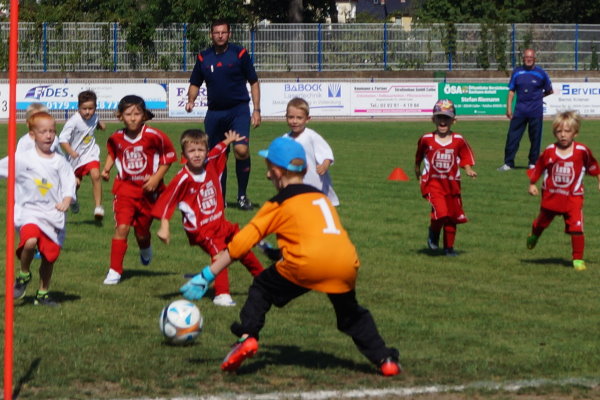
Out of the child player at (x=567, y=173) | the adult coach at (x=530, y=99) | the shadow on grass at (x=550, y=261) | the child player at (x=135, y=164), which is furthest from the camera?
the adult coach at (x=530, y=99)

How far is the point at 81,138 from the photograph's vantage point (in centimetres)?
1409

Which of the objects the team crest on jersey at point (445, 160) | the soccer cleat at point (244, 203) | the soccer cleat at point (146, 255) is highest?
the team crest on jersey at point (445, 160)

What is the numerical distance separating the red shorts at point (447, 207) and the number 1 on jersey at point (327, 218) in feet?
16.5

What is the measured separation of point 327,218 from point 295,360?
3.41ft

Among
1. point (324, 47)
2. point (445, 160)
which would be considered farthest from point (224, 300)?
point (324, 47)

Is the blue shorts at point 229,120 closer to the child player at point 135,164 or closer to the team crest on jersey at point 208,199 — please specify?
the child player at point 135,164

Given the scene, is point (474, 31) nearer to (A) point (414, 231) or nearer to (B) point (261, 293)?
(A) point (414, 231)

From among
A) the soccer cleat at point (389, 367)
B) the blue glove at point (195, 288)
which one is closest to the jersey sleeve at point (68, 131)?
the blue glove at point (195, 288)

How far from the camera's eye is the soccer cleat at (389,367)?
21.0 ft

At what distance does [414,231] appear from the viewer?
13000 mm

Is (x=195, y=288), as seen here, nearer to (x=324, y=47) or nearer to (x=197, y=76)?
(x=197, y=76)

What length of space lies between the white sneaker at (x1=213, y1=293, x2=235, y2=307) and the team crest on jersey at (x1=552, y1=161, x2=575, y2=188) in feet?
12.1

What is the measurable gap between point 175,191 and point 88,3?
41506 mm

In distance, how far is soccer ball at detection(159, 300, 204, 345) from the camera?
711 cm
